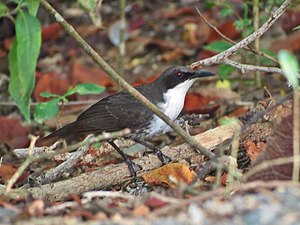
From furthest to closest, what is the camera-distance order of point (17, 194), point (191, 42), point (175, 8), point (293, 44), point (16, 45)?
point (175, 8)
point (191, 42)
point (293, 44)
point (17, 194)
point (16, 45)

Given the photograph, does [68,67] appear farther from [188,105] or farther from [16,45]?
[16,45]

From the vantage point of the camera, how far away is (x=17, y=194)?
190 inches

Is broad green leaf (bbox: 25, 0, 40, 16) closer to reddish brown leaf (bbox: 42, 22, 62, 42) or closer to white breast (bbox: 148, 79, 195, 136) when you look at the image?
white breast (bbox: 148, 79, 195, 136)

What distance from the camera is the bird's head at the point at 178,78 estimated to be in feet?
20.5

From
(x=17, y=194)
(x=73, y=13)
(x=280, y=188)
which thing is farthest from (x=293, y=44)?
(x=280, y=188)

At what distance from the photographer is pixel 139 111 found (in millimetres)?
6152

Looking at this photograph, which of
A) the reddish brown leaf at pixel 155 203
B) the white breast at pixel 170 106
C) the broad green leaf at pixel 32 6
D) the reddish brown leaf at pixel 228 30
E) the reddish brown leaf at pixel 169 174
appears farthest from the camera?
the reddish brown leaf at pixel 228 30

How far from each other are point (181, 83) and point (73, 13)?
172 inches

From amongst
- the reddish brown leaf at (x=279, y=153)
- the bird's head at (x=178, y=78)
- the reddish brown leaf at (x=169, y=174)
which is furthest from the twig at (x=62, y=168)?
the reddish brown leaf at (x=279, y=153)

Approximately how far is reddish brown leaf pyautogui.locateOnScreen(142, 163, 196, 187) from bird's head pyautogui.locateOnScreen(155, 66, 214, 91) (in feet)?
3.92

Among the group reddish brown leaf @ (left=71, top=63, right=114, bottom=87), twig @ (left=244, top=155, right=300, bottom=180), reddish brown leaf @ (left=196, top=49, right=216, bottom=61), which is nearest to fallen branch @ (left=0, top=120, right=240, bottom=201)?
twig @ (left=244, top=155, right=300, bottom=180)

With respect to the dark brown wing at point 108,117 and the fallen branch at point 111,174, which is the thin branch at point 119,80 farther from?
the dark brown wing at point 108,117

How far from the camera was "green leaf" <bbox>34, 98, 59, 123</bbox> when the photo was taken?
20.1 ft

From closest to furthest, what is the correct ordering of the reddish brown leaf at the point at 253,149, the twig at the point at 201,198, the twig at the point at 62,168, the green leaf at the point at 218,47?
the twig at the point at 201,198 → the reddish brown leaf at the point at 253,149 → the twig at the point at 62,168 → the green leaf at the point at 218,47
